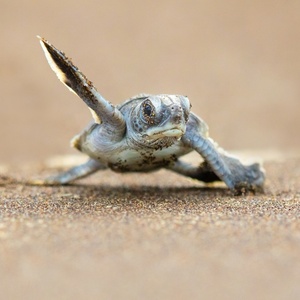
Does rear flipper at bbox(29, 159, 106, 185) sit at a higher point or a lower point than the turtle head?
lower

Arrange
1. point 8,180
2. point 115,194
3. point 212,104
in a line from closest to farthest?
1. point 115,194
2. point 8,180
3. point 212,104

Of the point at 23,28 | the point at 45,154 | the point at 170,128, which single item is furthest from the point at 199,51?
the point at 170,128

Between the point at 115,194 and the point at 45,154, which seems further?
the point at 45,154

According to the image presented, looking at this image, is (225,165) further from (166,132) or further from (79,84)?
(79,84)

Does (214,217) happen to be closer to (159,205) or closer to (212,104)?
(159,205)

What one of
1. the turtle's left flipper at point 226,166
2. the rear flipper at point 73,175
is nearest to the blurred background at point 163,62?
the rear flipper at point 73,175

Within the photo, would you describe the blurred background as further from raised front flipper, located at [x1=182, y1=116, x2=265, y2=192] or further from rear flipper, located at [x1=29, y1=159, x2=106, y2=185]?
raised front flipper, located at [x1=182, y1=116, x2=265, y2=192]

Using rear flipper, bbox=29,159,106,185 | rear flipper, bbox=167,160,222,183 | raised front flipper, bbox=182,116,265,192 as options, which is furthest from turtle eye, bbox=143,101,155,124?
rear flipper, bbox=29,159,106,185

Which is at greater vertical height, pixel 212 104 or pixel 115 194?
pixel 212 104

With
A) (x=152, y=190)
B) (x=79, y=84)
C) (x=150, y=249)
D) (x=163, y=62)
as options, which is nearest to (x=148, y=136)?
(x=79, y=84)
